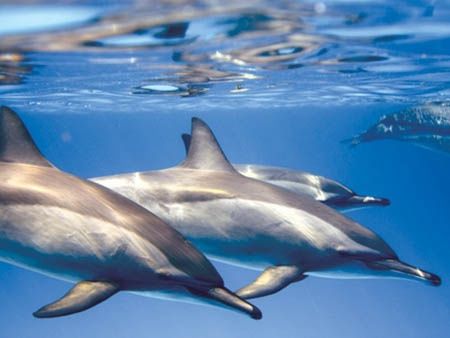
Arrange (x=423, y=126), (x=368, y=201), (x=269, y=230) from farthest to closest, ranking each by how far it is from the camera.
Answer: (x=423, y=126)
(x=368, y=201)
(x=269, y=230)

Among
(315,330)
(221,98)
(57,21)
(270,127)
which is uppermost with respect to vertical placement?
(57,21)

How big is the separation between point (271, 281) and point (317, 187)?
15.5 ft

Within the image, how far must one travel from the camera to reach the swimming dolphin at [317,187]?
10438 mm

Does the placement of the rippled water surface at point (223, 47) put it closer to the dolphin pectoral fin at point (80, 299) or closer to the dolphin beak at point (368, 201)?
the dolphin beak at point (368, 201)

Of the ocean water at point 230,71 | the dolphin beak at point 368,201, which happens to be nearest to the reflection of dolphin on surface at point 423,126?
the ocean water at point 230,71

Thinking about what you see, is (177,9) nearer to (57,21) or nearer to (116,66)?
(57,21)

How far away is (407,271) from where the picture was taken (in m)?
6.66

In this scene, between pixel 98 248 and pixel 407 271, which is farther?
pixel 407 271

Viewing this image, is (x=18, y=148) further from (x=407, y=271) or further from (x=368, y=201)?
(x=368, y=201)

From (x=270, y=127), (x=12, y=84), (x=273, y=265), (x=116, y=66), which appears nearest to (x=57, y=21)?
(x=116, y=66)

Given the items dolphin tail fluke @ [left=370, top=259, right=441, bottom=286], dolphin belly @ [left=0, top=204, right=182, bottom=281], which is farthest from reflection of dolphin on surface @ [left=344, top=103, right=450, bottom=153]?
dolphin belly @ [left=0, top=204, right=182, bottom=281]

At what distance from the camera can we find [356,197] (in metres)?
10.5

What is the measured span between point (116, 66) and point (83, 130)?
47.9 meters

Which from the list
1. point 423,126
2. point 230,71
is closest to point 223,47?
point 230,71
